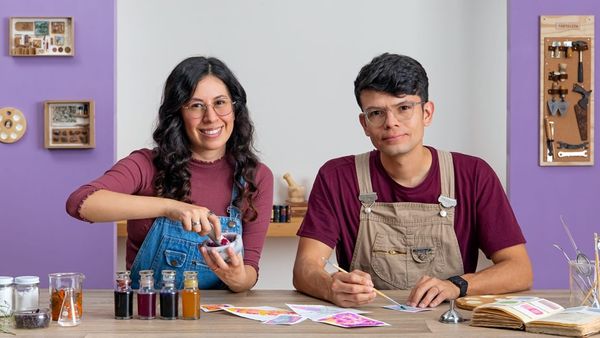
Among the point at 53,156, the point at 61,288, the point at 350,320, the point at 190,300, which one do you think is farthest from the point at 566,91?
the point at 61,288

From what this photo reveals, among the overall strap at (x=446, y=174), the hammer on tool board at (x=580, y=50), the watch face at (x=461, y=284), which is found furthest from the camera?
the hammer on tool board at (x=580, y=50)

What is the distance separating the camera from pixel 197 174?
3.07m

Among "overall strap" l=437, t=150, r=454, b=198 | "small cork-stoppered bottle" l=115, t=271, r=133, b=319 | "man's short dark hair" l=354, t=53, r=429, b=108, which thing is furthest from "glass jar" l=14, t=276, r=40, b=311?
"overall strap" l=437, t=150, r=454, b=198

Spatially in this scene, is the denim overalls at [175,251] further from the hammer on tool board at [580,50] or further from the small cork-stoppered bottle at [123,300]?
the hammer on tool board at [580,50]

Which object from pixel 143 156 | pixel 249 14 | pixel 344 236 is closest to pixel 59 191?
pixel 249 14

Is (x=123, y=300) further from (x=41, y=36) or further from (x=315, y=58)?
(x=315, y=58)

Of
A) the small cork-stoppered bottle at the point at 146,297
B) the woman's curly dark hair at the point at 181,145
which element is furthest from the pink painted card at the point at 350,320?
the woman's curly dark hair at the point at 181,145

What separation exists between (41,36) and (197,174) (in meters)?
2.43

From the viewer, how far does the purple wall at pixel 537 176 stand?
5066mm

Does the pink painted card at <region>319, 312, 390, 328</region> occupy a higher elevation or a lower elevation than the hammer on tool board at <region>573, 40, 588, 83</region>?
lower

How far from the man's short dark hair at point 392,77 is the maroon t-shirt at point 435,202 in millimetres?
313

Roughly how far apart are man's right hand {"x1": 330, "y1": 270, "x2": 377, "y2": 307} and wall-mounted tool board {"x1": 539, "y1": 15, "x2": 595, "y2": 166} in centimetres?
283

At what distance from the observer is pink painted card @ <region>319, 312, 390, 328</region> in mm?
2262

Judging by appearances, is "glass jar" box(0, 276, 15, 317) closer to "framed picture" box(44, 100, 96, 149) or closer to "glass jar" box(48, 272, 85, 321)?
"glass jar" box(48, 272, 85, 321)
